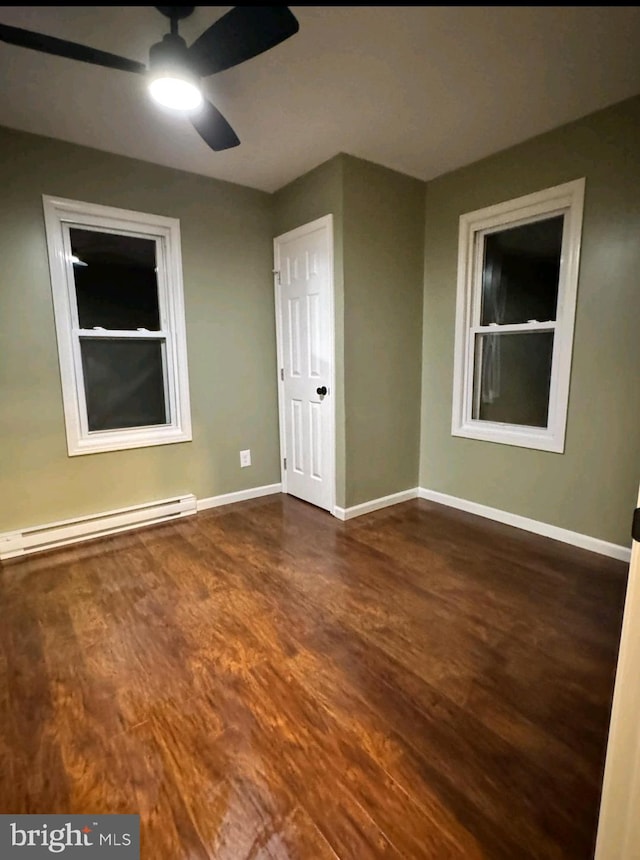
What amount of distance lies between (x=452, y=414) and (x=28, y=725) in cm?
296

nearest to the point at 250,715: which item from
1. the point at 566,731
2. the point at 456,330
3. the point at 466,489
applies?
the point at 566,731

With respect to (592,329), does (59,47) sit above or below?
above

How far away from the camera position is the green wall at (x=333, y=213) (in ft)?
9.14

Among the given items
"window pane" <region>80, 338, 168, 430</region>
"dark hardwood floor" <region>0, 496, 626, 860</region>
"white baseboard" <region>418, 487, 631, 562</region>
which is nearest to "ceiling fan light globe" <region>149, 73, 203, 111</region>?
"window pane" <region>80, 338, 168, 430</region>

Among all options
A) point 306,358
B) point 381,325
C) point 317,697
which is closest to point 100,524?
point 306,358

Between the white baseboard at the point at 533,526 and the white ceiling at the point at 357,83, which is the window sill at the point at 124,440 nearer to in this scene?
the white ceiling at the point at 357,83

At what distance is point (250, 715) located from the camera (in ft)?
4.68

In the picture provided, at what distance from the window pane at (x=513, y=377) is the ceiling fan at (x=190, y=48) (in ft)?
7.31

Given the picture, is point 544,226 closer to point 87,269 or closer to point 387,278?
point 387,278

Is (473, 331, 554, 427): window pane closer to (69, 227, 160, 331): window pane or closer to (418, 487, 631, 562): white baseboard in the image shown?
(418, 487, 631, 562): white baseboard

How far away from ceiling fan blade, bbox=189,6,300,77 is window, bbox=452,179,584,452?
75.0 inches

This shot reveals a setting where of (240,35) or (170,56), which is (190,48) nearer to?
(170,56)

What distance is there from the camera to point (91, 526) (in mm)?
Result: 2820

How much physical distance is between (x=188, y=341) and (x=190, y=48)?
1845mm
